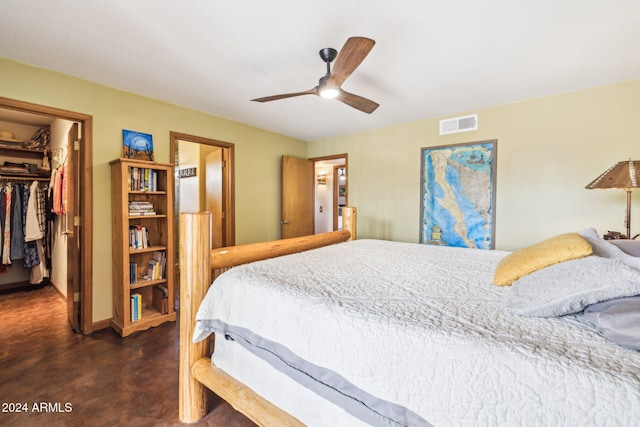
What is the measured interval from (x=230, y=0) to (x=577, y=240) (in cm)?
211

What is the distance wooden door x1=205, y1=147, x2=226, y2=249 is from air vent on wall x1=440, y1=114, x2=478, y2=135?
311 cm

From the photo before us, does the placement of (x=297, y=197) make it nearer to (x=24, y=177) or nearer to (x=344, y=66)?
(x=344, y=66)

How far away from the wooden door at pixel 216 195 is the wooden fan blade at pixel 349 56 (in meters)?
2.58

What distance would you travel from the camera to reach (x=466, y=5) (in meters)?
1.60

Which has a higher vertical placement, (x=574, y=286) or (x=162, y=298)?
(x=574, y=286)

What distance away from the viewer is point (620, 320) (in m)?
0.76

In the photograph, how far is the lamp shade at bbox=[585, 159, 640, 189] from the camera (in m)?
2.14

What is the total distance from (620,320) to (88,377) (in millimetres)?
2891

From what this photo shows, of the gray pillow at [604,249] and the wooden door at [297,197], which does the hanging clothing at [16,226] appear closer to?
the wooden door at [297,197]

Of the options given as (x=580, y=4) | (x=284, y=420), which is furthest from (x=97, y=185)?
(x=580, y=4)

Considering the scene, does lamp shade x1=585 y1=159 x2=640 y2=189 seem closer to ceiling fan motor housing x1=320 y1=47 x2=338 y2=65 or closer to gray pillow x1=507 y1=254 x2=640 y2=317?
gray pillow x1=507 y1=254 x2=640 y2=317

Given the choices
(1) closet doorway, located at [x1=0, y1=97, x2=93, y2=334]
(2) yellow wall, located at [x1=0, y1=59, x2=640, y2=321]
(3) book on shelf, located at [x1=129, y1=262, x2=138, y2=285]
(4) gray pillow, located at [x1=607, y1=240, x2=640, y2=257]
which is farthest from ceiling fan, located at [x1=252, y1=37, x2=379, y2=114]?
(3) book on shelf, located at [x1=129, y1=262, x2=138, y2=285]

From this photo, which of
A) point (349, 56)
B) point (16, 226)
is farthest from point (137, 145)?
point (349, 56)

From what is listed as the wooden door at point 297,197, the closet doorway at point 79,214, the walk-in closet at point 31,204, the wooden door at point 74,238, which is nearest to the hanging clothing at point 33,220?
the walk-in closet at point 31,204
